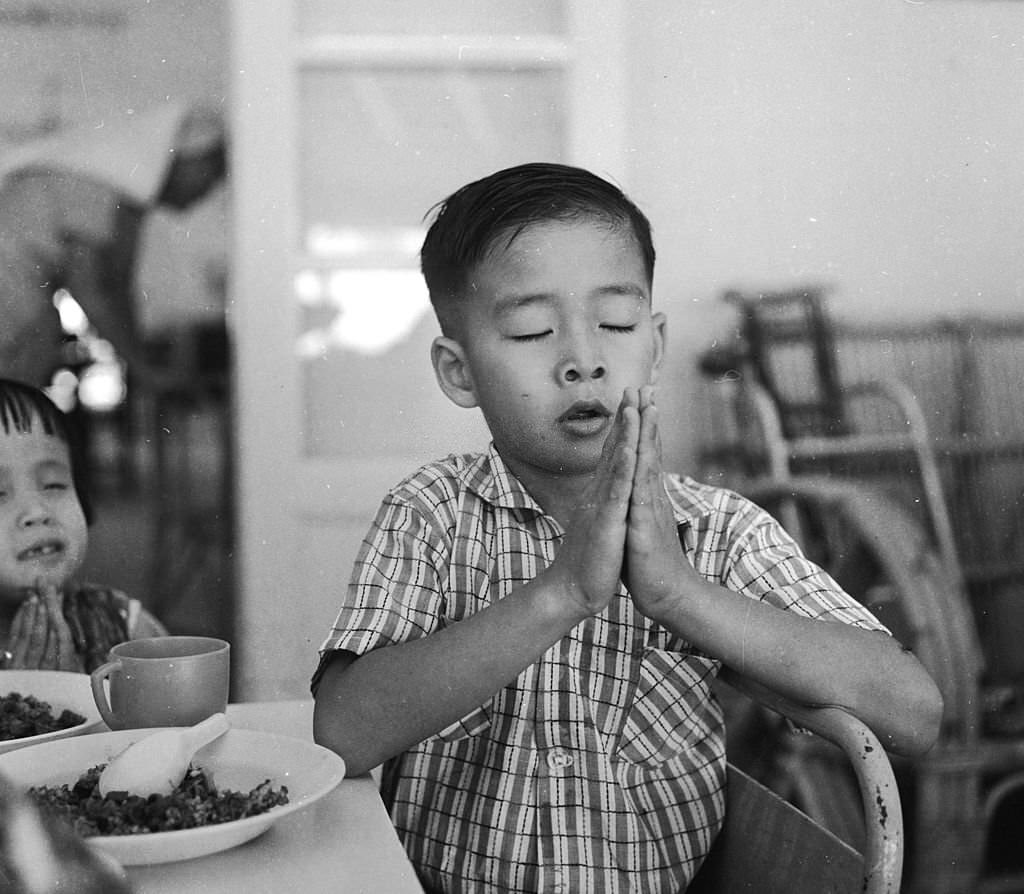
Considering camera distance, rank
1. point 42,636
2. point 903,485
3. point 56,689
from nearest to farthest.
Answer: point 56,689
point 42,636
point 903,485

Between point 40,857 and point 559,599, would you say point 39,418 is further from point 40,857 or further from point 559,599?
point 40,857

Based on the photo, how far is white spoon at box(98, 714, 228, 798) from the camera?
54 cm

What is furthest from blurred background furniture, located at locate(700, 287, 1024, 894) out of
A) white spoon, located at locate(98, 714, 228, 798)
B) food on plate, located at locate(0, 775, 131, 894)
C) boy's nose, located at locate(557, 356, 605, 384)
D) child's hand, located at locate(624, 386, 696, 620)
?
food on plate, located at locate(0, 775, 131, 894)

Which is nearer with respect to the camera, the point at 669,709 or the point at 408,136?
the point at 669,709

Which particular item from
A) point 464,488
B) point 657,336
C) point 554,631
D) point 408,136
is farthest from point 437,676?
point 408,136

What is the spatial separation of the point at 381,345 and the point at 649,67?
0.50 m

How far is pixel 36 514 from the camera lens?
1259mm

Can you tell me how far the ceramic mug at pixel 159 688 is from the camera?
2.15 feet

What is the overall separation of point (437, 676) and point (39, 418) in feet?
2.74

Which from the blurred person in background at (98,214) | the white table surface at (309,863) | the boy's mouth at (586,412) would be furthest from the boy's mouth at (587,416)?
the blurred person in background at (98,214)

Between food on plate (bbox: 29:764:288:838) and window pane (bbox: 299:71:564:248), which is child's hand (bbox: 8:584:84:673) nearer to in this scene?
window pane (bbox: 299:71:564:248)

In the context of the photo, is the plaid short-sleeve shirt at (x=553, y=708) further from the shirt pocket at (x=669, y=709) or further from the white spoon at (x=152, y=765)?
the white spoon at (x=152, y=765)

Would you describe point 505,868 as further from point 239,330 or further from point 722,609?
point 239,330

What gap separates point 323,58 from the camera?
4.32 ft
